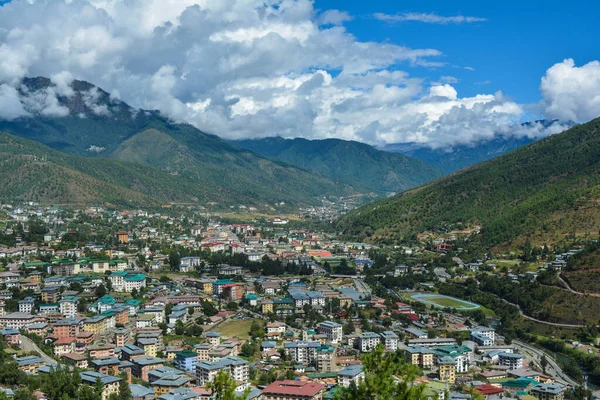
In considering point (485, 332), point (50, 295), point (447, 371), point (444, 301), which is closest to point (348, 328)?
point (485, 332)

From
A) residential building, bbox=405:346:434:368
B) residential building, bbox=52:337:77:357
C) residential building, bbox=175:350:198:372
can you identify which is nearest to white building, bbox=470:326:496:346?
residential building, bbox=405:346:434:368

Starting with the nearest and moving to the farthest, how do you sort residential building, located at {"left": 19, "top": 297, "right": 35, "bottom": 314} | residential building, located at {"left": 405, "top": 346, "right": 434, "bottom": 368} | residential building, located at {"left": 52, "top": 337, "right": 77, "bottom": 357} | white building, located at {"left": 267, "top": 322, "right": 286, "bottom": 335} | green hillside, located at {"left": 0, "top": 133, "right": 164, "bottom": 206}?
residential building, located at {"left": 405, "top": 346, "right": 434, "bottom": 368} → residential building, located at {"left": 52, "top": 337, "right": 77, "bottom": 357} → white building, located at {"left": 267, "top": 322, "right": 286, "bottom": 335} → residential building, located at {"left": 19, "top": 297, "right": 35, "bottom": 314} → green hillside, located at {"left": 0, "top": 133, "right": 164, "bottom": 206}

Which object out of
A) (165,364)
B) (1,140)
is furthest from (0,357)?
(1,140)

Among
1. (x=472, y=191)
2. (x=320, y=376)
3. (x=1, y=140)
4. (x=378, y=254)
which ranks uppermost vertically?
(x=1, y=140)

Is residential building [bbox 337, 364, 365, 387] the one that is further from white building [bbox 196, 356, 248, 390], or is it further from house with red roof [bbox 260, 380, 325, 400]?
white building [bbox 196, 356, 248, 390]

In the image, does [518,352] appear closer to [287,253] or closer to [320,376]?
[320,376]
